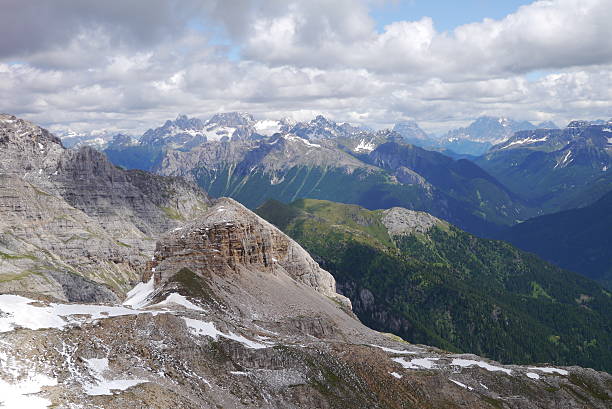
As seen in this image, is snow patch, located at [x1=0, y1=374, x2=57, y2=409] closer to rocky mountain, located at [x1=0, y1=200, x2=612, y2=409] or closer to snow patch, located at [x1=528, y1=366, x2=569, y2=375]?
rocky mountain, located at [x1=0, y1=200, x2=612, y2=409]

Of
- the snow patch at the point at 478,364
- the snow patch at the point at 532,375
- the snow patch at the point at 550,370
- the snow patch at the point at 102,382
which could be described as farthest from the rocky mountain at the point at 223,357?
the snow patch at the point at 532,375

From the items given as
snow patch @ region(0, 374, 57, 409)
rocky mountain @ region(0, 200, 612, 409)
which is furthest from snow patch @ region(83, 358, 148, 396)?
snow patch @ region(0, 374, 57, 409)

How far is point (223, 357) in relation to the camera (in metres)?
87.8

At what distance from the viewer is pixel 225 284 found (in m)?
144

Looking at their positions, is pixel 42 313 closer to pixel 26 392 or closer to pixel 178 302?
pixel 26 392

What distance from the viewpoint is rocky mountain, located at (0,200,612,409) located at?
69438mm

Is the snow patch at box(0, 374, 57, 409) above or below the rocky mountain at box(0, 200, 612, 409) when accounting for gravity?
above

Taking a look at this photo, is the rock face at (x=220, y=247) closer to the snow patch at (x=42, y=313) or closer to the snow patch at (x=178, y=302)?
the snow patch at (x=178, y=302)

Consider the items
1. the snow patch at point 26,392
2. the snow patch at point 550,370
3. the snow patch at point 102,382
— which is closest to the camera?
the snow patch at point 26,392

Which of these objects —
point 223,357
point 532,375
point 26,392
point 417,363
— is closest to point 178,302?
point 223,357

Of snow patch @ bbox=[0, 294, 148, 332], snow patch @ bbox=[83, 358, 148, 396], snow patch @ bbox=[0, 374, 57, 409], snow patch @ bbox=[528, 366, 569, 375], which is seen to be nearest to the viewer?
snow patch @ bbox=[0, 374, 57, 409]

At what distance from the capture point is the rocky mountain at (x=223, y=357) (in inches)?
2734

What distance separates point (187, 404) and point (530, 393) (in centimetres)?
7991

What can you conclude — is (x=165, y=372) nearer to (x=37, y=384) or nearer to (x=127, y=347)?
(x=127, y=347)
